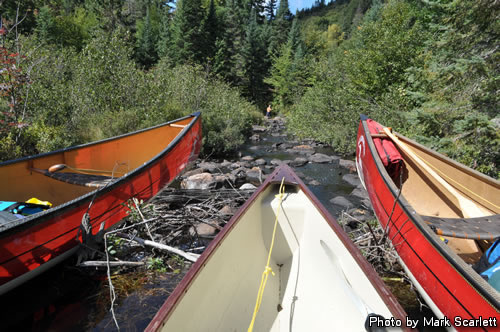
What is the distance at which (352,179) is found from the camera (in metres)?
8.92

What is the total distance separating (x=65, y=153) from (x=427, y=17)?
1764 centimetres

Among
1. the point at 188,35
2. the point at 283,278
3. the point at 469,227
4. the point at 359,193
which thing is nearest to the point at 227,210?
the point at 283,278

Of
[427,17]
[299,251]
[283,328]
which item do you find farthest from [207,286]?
[427,17]

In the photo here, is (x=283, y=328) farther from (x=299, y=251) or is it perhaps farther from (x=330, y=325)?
(x=299, y=251)

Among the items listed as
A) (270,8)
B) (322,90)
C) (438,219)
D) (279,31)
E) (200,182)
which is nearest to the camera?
(438,219)

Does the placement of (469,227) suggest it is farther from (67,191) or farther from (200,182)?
(67,191)

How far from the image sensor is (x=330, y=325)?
2.33 m

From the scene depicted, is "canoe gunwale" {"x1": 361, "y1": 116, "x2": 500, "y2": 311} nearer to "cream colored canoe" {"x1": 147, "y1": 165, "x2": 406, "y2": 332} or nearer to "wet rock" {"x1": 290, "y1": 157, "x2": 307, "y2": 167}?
"cream colored canoe" {"x1": 147, "y1": 165, "x2": 406, "y2": 332}

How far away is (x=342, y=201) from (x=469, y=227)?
3901 mm

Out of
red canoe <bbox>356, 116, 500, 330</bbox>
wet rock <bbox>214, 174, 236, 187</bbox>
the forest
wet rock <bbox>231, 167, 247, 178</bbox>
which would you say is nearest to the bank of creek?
red canoe <bbox>356, 116, 500, 330</bbox>

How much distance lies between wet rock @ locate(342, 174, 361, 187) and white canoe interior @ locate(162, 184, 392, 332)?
5872 millimetres

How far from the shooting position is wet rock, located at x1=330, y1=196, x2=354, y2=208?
687 cm

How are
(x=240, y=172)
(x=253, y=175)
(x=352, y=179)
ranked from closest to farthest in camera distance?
1. (x=352, y=179)
2. (x=253, y=175)
3. (x=240, y=172)

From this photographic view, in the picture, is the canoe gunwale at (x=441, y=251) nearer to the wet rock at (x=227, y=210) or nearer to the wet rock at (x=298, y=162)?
the wet rock at (x=227, y=210)
